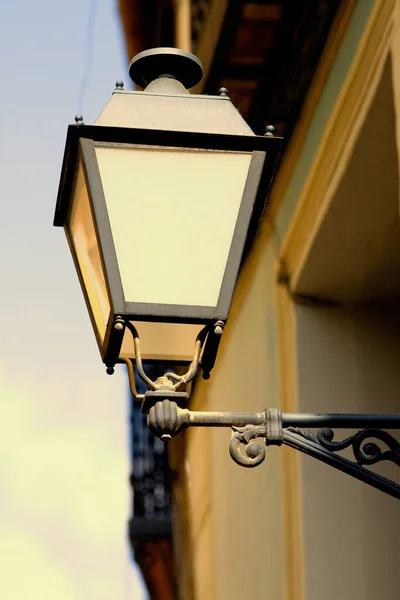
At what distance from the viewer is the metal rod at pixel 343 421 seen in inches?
133

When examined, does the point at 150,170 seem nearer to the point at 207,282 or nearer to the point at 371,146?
the point at 207,282

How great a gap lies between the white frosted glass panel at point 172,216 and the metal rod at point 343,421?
32 cm

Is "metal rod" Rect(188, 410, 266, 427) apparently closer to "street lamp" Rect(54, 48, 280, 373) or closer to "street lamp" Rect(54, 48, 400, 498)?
"street lamp" Rect(54, 48, 400, 498)

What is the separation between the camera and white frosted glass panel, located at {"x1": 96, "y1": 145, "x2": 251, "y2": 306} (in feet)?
11.1

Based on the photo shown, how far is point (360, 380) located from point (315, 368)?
200mm

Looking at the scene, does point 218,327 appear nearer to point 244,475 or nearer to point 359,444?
point 359,444

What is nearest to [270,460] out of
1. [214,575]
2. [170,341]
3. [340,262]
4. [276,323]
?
[276,323]

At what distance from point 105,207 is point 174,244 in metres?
0.18

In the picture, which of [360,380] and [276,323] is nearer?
[360,380]

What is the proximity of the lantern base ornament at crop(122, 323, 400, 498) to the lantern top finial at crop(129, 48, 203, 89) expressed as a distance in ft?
2.75

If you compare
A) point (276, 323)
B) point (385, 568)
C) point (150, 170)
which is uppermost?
point (276, 323)

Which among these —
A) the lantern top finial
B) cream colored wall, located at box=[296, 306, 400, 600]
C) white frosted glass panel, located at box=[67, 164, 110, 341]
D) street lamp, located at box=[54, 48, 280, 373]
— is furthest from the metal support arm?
cream colored wall, located at box=[296, 306, 400, 600]

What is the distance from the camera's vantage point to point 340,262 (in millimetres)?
5688

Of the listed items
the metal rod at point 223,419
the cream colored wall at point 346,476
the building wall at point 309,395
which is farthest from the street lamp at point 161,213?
the cream colored wall at point 346,476
